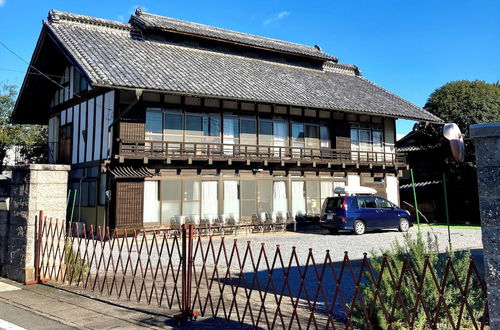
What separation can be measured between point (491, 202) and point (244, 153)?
16.6 meters

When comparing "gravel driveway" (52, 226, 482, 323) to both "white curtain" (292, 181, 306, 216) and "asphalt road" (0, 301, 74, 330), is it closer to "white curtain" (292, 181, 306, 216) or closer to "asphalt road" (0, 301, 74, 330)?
"asphalt road" (0, 301, 74, 330)

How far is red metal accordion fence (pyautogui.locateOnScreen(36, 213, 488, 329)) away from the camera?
13.6ft

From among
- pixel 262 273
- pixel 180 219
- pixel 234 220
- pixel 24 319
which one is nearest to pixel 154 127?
pixel 180 219

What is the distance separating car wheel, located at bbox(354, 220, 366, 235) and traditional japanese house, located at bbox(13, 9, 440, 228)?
4.27m

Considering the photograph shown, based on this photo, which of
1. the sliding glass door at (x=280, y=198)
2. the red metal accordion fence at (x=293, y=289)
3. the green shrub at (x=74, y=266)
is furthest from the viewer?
the sliding glass door at (x=280, y=198)

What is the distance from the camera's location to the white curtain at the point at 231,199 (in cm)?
1914

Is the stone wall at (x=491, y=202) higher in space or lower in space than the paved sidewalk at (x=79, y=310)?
higher

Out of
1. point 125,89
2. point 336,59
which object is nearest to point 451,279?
point 125,89

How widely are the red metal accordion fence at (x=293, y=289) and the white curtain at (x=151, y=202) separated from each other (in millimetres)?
7539

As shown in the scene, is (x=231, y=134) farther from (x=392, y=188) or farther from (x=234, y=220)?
(x=392, y=188)

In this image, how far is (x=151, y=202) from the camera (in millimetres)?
17156

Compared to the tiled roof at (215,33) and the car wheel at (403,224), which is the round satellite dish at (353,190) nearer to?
the car wheel at (403,224)

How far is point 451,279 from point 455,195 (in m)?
25.8

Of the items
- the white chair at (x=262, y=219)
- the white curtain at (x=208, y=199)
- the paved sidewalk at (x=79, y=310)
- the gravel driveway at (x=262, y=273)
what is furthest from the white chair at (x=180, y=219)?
the paved sidewalk at (x=79, y=310)
